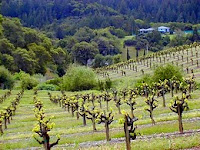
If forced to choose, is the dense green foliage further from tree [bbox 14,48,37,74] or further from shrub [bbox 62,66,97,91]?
shrub [bbox 62,66,97,91]

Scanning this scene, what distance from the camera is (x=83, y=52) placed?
6068 inches

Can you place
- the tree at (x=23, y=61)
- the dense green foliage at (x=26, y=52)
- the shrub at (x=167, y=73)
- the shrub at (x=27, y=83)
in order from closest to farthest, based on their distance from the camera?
the shrub at (x=167, y=73) → the shrub at (x=27, y=83) → the dense green foliage at (x=26, y=52) → the tree at (x=23, y=61)

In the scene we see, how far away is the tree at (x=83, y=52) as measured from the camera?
153 m

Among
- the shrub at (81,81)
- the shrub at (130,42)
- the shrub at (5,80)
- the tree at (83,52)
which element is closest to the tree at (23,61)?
the shrub at (5,80)

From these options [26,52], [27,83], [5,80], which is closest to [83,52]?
[26,52]

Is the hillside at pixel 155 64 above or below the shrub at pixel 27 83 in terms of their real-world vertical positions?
above

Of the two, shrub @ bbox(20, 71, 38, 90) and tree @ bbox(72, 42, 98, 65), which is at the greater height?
tree @ bbox(72, 42, 98, 65)

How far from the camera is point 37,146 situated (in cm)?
2348

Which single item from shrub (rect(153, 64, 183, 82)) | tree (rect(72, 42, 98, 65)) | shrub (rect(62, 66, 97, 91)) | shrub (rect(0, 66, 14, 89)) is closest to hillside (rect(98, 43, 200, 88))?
shrub (rect(62, 66, 97, 91))

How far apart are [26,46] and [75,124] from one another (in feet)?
300

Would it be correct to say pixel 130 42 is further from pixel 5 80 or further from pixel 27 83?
pixel 5 80

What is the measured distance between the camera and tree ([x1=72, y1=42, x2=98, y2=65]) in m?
153

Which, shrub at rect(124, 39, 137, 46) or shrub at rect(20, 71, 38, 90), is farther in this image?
shrub at rect(124, 39, 137, 46)

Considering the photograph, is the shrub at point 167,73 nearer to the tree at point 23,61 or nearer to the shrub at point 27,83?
the shrub at point 27,83
